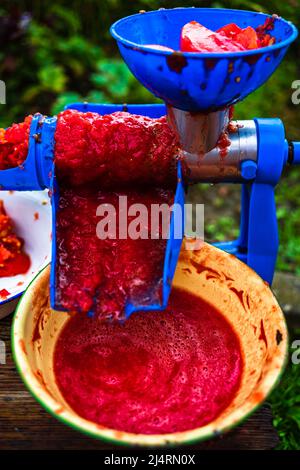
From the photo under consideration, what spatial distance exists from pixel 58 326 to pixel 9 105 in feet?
7.94

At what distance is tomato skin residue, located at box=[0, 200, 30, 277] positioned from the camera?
1.69 m

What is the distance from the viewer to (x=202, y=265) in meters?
1.46

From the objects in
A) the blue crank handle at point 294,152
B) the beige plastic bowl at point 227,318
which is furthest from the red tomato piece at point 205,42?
the beige plastic bowl at point 227,318

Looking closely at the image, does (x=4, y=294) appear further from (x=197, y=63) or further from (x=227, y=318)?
(x=197, y=63)

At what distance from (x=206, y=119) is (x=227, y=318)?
533mm

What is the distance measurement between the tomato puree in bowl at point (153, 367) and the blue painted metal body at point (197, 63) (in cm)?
58

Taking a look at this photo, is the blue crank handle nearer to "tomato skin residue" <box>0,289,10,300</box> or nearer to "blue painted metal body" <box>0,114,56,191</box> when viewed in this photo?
"blue painted metal body" <box>0,114,56,191</box>

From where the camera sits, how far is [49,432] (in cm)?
128

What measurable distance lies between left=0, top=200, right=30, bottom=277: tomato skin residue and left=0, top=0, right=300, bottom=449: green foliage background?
137 centimetres

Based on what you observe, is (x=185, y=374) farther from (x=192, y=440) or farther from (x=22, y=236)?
(x=22, y=236)

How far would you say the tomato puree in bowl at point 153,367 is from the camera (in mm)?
1145

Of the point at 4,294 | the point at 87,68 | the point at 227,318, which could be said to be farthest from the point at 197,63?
the point at 87,68

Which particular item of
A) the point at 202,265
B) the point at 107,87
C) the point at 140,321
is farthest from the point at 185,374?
the point at 107,87

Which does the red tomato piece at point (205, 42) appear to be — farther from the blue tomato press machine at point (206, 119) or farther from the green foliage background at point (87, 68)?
the green foliage background at point (87, 68)
